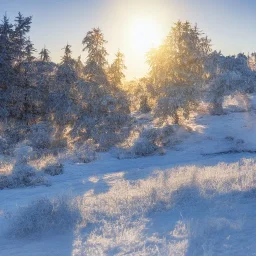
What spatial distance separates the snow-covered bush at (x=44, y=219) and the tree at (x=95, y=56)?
60.0ft

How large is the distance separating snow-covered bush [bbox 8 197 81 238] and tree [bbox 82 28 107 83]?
18277 millimetres

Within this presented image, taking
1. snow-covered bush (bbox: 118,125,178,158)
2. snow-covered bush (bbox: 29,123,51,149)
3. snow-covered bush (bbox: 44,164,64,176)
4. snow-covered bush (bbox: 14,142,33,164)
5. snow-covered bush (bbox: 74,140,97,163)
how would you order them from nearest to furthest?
snow-covered bush (bbox: 44,164,64,176), snow-covered bush (bbox: 14,142,33,164), snow-covered bush (bbox: 74,140,97,163), snow-covered bush (bbox: 118,125,178,158), snow-covered bush (bbox: 29,123,51,149)

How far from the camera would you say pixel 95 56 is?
84.0ft

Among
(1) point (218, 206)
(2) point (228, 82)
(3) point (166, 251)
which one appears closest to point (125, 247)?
(3) point (166, 251)

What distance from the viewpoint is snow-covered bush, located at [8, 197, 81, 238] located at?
670 cm

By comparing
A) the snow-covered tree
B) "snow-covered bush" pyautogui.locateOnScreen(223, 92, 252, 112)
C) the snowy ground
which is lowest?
the snowy ground

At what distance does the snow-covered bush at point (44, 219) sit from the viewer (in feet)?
22.0

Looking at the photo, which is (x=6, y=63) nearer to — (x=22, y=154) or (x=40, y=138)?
(x=40, y=138)

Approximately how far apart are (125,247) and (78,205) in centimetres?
224

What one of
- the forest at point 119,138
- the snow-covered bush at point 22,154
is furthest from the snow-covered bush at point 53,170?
the snow-covered bush at point 22,154

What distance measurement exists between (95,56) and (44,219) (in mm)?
19859

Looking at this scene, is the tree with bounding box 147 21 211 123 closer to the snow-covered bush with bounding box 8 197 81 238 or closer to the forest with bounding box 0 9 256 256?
the forest with bounding box 0 9 256 256

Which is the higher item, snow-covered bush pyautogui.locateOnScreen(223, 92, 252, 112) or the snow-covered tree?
the snow-covered tree

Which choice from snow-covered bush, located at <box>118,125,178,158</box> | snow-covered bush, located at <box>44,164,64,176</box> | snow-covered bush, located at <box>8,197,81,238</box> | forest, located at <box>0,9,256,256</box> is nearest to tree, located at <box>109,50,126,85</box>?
forest, located at <box>0,9,256,256</box>
